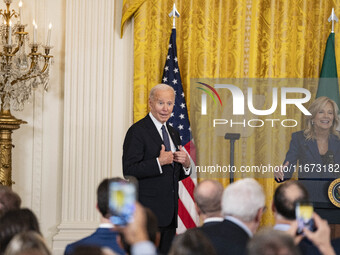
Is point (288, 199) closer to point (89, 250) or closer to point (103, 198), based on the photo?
point (103, 198)

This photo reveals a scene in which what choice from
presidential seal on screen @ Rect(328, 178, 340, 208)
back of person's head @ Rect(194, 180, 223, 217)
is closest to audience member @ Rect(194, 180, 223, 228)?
back of person's head @ Rect(194, 180, 223, 217)

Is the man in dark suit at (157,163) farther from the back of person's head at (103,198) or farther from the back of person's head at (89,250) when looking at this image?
the back of person's head at (89,250)

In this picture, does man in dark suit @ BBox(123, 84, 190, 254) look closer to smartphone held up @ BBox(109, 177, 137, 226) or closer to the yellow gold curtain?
the yellow gold curtain

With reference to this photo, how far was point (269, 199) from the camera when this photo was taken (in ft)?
21.7

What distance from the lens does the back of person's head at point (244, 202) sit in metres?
2.83

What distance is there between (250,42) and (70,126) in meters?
2.19

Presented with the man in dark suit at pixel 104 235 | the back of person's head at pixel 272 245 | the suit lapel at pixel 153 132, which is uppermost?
the suit lapel at pixel 153 132

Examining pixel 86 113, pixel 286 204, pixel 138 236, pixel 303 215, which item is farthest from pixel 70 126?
pixel 138 236

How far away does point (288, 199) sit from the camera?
280 cm

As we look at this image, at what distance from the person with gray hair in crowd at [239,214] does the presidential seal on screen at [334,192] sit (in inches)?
108

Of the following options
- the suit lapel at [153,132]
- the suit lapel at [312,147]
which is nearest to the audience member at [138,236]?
the suit lapel at [153,132]

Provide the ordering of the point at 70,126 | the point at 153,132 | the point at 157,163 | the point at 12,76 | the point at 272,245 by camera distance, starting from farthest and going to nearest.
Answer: the point at 70,126 → the point at 12,76 → the point at 153,132 → the point at 157,163 → the point at 272,245

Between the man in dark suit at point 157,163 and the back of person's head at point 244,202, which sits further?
the man in dark suit at point 157,163

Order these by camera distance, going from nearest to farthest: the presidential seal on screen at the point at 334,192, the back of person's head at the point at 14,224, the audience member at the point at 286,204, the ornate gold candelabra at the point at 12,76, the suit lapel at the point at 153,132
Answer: the back of person's head at the point at 14,224, the audience member at the point at 286,204, the suit lapel at the point at 153,132, the presidential seal on screen at the point at 334,192, the ornate gold candelabra at the point at 12,76
